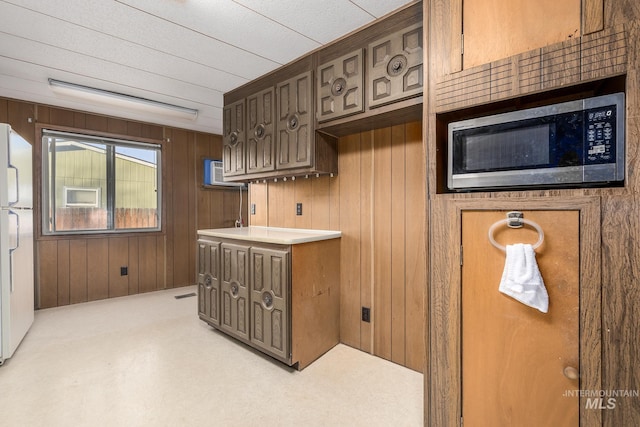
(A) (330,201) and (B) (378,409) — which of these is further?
(A) (330,201)

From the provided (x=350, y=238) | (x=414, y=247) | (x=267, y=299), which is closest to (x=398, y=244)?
(x=414, y=247)

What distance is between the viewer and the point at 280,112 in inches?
96.6

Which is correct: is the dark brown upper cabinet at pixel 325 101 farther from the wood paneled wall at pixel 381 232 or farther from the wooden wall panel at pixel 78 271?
the wooden wall panel at pixel 78 271

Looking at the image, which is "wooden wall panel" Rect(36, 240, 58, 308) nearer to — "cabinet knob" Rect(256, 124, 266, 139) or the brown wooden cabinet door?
"cabinet knob" Rect(256, 124, 266, 139)

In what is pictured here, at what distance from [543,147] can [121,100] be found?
3.67 m

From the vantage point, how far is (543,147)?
3.65 ft

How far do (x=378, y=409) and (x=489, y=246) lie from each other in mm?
1159

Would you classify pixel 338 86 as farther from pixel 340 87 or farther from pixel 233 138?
pixel 233 138

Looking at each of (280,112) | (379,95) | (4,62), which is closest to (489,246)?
(379,95)

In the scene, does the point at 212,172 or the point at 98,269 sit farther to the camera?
the point at 212,172

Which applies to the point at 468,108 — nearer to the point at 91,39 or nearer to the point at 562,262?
the point at 562,262

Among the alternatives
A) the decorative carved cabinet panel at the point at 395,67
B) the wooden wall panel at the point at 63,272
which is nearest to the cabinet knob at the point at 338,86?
the decorative carved cabinet panel at the point at 395,67

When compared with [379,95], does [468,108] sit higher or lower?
lower

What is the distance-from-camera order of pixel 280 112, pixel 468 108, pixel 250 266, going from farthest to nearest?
pixel 280 112
pixel 250 266
pixel 468 108
